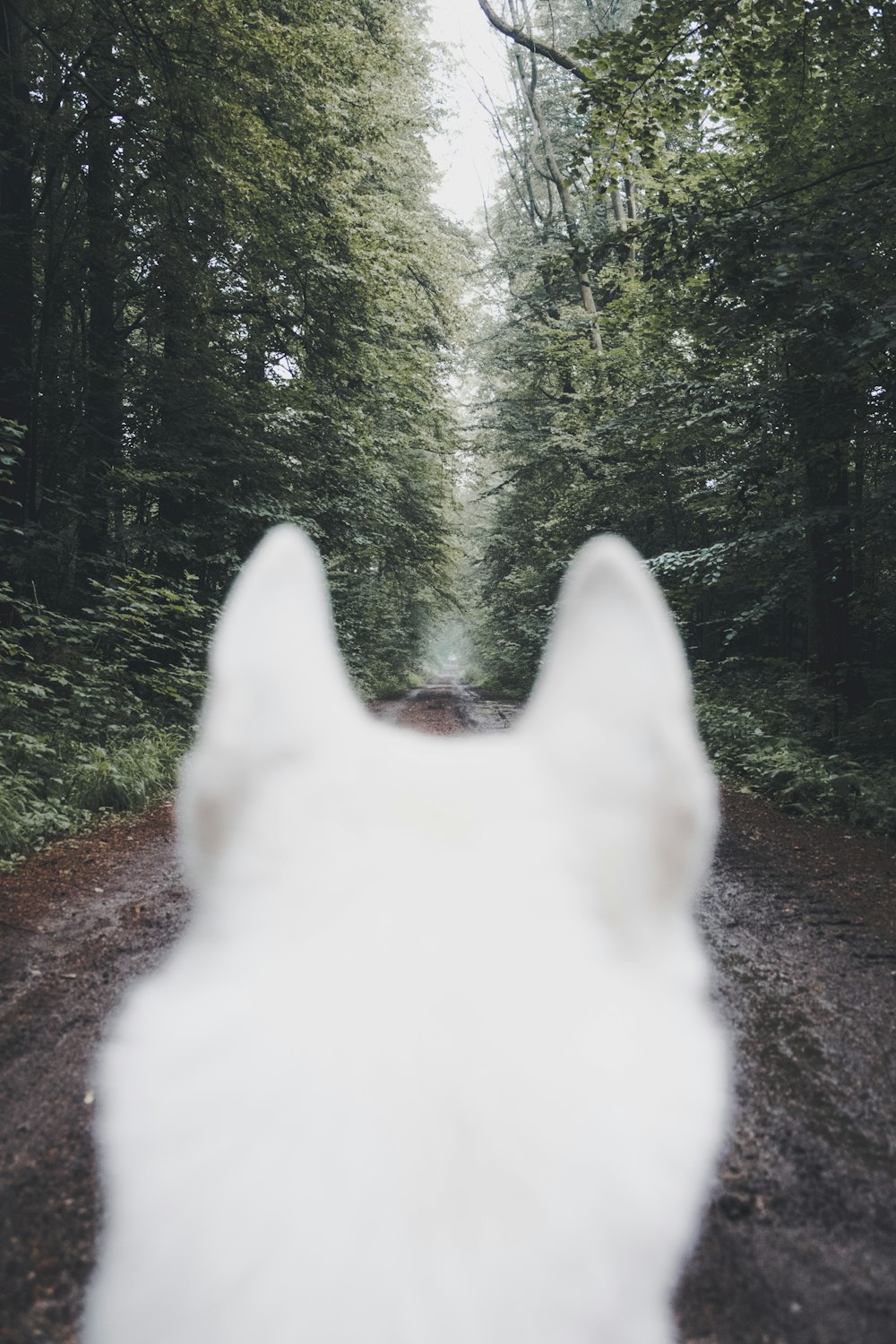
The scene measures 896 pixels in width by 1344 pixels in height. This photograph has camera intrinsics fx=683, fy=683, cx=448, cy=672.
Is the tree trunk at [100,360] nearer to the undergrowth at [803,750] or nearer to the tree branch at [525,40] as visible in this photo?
the tree branch at [525,40]

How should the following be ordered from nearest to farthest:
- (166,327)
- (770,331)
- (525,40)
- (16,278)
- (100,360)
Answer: (770,331)
(16,278)
(166,327)
(100,360)
(525,40)

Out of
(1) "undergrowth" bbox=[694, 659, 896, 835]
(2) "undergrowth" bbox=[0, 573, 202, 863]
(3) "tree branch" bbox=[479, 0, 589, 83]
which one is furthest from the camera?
(3) "tree branch" bbox=[479, 0, 589, 83]

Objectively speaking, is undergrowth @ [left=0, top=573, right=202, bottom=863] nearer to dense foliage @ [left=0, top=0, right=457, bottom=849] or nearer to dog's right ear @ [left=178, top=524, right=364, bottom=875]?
dense foliage @ [left=0, top=0, right=457, bottom=849]

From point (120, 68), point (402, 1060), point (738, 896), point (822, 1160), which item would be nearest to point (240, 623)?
point (402, 1060)

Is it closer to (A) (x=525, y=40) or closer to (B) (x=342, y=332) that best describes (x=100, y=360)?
(B) (x=342, y=332)

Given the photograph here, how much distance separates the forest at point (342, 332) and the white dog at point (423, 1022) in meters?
4.94

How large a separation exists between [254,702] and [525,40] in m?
15.2

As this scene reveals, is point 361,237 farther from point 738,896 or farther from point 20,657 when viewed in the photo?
point 738,896

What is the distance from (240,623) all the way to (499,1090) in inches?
29.3

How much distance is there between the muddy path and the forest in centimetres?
200

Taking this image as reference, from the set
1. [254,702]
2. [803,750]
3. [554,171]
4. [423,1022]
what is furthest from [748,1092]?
[554,171]

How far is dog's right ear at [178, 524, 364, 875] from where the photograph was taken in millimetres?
980

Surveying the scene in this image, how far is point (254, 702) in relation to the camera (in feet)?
3.25

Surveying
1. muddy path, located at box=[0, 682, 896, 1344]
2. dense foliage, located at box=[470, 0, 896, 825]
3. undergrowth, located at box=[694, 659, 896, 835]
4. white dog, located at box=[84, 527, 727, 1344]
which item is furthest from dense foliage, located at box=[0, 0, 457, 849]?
undergrowth, located at box=[694, 659, 896, 835]
